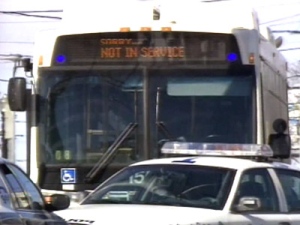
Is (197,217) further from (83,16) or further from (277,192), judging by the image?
(83,16)

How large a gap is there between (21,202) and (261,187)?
3.16m

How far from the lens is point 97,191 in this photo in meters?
11.1

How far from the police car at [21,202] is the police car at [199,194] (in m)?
0.41

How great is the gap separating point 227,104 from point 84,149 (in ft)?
6.46

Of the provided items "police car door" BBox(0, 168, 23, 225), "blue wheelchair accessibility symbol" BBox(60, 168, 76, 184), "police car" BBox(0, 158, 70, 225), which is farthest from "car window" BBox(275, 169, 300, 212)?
"police car door" BBox(0, 168, 23, 225)

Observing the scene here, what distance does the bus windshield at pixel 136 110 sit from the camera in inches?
523

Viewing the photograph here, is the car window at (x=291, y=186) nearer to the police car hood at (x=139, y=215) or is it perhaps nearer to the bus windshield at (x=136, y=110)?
the police car hood at (x=139, y=215)

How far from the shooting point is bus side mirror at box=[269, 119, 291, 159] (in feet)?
44.6

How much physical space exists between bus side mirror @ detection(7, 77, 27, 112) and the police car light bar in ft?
6.96

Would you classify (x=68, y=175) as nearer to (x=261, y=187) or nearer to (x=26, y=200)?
(x=261, y=187)

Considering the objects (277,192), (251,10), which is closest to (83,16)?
(251,10)

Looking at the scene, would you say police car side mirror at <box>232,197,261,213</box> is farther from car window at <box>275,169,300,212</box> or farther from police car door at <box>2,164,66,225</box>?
police car door at <box>2,164,66,225</box>

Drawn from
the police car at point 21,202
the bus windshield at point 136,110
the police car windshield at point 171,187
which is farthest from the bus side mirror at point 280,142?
the police car at point 21,202

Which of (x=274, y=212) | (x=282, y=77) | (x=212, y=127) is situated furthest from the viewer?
(x=282, y=77)
